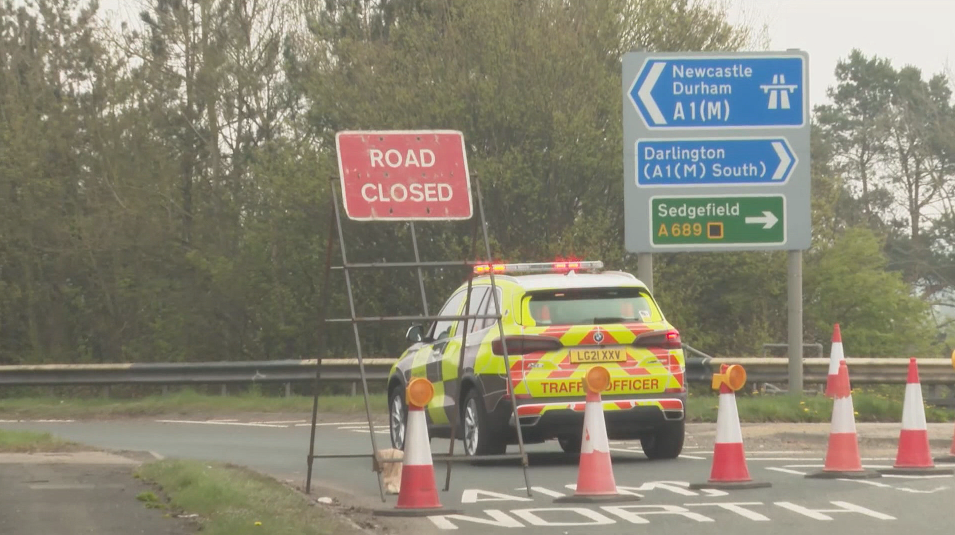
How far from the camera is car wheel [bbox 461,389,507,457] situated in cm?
1365

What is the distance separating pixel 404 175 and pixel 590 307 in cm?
341

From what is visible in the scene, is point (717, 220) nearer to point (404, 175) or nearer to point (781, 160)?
point (781, 160)

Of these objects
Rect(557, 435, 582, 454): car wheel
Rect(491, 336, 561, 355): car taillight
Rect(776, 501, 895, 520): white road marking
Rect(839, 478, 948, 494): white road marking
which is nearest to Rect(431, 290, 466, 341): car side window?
Rect(491, 336, 561, 355): car taillight

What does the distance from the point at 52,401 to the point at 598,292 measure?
1584cm

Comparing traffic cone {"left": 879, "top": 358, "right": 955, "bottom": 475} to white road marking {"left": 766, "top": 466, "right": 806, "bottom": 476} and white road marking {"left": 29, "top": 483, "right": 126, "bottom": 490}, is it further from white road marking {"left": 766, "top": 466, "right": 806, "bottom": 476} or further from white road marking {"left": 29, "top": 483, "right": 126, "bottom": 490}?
white road marking {"left": 29, "top": 483, "right": 126, "bottom": 490}

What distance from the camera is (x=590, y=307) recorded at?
13852 millimetres

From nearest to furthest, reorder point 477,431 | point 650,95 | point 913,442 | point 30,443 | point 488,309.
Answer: point 913,442
point 477,431
point 488,309
point 30,443
point 650,95

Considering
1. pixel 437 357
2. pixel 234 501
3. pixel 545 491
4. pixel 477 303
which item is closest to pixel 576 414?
pixel 477 303

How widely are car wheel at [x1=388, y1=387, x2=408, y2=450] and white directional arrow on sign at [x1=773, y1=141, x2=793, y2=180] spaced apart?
7030 mm

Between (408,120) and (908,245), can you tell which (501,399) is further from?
(908,245)

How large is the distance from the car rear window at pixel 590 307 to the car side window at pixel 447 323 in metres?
1.05

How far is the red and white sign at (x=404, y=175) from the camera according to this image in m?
10.8

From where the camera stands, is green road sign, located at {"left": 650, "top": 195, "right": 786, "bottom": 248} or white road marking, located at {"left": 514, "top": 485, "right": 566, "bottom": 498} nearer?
white road marking, located at {"left": 514, "top": 485, "right": 566, "bottom": 498}

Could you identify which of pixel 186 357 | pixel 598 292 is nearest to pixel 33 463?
pixel 598 292
